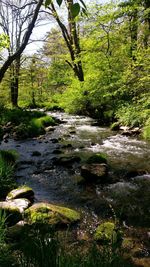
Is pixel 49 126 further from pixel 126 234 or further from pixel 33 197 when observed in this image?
pixel 126 234

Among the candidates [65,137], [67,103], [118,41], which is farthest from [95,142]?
[67,103]

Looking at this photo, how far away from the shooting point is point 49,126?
714 inches

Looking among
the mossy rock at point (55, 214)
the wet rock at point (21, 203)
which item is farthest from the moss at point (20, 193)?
the mossy rock at point (55, 214)

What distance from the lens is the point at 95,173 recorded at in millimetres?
8250

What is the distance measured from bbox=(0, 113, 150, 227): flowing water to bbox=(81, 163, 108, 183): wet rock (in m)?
0.27

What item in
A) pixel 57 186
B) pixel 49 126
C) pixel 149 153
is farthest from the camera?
pixel 49 126

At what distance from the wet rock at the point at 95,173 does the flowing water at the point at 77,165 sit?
27 cm

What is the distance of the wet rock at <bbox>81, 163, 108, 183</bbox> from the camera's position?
8.20 m

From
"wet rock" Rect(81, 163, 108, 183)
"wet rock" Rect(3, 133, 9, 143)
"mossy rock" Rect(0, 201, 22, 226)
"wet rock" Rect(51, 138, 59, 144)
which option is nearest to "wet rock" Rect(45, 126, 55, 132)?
"wet rock" Rect(3, 133, 9, 143)

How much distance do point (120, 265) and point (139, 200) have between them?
14.3 feet

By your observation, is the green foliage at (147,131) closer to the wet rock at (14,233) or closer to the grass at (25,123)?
the grass at (25,123)

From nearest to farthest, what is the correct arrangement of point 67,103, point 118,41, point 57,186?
point 57,186
point 118,41
point 67,103

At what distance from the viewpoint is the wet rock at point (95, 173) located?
323 inches

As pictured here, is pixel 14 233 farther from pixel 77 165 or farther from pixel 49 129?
pixel 49 129
